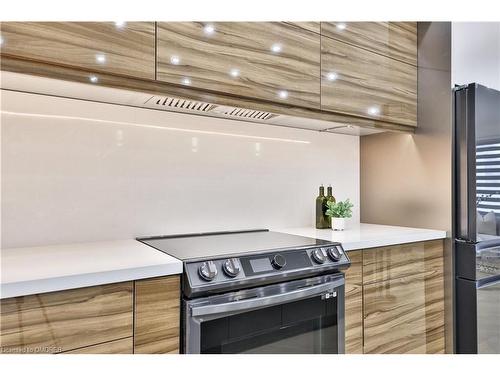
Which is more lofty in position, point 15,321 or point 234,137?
point 234,137

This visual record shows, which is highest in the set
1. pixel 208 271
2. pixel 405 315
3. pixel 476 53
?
pixel 476 53

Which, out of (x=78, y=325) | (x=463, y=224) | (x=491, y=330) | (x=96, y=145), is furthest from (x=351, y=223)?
(x=78, y=325)

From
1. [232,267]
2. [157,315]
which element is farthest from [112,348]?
[232,267]

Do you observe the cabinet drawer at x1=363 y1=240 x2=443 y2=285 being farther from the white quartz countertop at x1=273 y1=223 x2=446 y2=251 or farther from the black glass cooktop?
the black glass cooktop

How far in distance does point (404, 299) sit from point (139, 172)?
4.76 feet

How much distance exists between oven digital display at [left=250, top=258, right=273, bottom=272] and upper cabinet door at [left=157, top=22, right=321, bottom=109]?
0.70 metres

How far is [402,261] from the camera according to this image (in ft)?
5.79

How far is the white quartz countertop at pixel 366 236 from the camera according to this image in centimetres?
160

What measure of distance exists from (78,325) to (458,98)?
2.04 metres

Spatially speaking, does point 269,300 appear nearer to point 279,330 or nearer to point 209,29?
point 279,330

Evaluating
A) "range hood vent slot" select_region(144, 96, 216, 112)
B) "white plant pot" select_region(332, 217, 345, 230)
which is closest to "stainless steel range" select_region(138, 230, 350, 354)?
"white plant pot" select_region(332, 217, 345, 230)

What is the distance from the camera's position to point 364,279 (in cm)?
162
